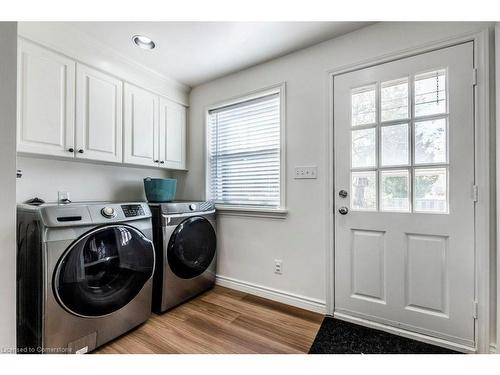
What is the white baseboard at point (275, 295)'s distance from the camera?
1.88 metres

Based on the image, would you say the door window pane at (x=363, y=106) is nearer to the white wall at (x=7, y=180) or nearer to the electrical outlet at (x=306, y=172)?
the electrical outlet at (x=306, y=172)

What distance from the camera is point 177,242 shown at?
6.25 feet

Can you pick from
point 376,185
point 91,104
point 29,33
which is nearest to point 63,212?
point 91,104

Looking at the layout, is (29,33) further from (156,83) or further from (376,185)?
(376,185)

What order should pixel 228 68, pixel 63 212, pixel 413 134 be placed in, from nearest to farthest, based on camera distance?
pixel 63 212
pixel 413 134
pixel 228 68

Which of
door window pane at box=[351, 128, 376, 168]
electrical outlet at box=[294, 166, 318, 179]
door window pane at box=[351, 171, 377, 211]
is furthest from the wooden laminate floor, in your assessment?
door window pane at box=[351, 128, 376, 168]

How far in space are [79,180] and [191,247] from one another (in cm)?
112

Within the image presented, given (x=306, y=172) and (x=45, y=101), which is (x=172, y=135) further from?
(x=306, y=172)

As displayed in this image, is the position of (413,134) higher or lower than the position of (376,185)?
higher

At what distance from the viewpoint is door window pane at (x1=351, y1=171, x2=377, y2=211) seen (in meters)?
1.67

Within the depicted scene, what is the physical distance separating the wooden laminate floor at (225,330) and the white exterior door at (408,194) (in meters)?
0.42

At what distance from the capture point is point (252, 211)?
2178 mm

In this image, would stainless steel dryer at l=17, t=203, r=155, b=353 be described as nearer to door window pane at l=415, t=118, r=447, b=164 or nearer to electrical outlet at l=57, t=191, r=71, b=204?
electrical outlet at l=57, t=191, r=71, b=204

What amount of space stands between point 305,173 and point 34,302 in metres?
1.93
